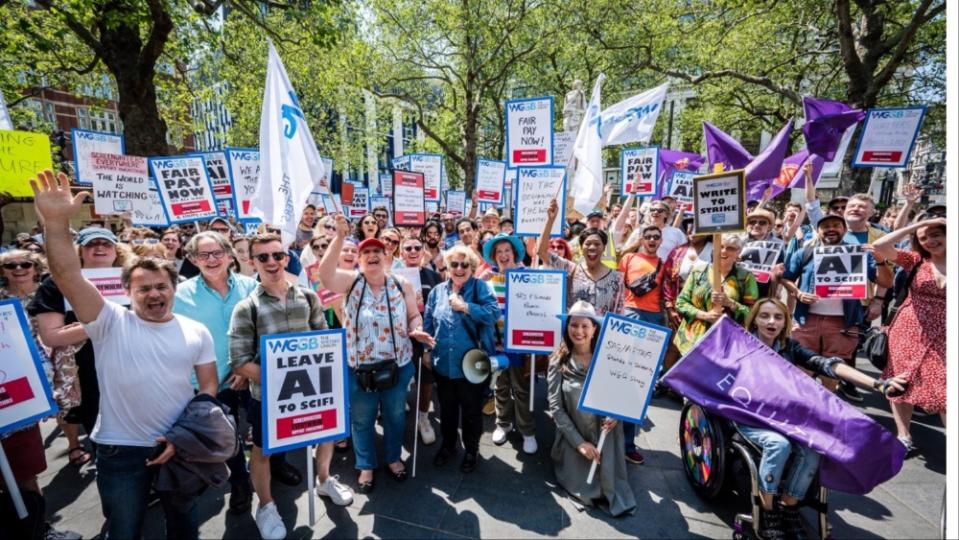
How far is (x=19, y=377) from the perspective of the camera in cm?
258

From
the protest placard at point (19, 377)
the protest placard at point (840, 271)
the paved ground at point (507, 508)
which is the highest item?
the protest placard at point (840, 271)

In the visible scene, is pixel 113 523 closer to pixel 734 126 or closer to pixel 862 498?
pixel 862 498

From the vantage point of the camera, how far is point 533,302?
4035mm

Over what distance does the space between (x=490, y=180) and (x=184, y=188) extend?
6270mm

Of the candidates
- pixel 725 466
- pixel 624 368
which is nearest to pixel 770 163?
pixel 624 368

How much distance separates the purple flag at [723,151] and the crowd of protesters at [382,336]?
0.92m

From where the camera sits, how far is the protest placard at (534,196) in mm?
4984

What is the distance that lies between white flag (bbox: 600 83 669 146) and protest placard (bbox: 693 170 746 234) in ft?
10.2

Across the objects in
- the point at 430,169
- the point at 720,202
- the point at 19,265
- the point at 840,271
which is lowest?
the point at 840,271

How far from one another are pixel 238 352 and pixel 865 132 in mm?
8751

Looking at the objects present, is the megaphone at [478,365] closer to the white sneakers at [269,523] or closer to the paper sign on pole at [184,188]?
the white sneakers at [269,523]

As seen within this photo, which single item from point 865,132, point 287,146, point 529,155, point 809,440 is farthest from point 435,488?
point 865,132

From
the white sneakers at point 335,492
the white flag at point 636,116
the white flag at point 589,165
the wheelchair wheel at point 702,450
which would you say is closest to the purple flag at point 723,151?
the white flag at point 636,116

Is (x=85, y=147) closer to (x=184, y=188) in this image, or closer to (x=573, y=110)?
(x=184, y=188)
